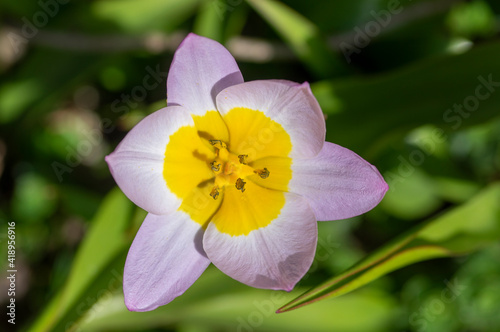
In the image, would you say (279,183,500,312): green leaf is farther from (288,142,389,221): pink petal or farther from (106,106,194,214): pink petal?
(106,106,194,214): pink petal

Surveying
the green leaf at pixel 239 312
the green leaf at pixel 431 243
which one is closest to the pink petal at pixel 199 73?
the green leaf at pixel 431 243

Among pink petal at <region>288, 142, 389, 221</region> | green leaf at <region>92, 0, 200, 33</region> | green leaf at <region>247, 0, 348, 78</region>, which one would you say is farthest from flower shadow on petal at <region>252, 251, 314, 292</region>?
green leaf at <region>92, 0, 200, 33</region>

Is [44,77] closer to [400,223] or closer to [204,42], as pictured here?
[204,42]

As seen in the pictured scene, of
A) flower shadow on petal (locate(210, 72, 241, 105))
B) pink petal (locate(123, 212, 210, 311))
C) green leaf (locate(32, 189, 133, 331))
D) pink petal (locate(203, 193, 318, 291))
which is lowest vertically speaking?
green leaf (locate(32, 189, 133, 331))

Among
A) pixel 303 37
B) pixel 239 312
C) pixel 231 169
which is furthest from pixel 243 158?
pixel 239 312

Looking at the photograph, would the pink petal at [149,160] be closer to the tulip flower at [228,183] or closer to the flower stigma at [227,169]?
the tulip flower at [228,183]

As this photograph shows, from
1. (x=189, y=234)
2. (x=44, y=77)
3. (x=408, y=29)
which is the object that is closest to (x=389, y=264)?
(x=189, y=234)
